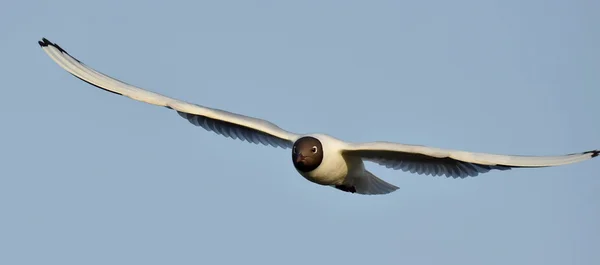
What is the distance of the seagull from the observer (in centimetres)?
1457

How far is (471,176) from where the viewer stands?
15383mm

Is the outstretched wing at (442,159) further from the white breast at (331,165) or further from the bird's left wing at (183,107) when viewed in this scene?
the bird's left wing at (183,107)

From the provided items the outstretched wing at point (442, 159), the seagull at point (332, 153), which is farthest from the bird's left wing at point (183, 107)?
→ the outstretched wing at point (442, 159)

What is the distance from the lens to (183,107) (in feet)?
54.8

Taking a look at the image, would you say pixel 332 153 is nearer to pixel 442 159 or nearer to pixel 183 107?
pixel 442 159

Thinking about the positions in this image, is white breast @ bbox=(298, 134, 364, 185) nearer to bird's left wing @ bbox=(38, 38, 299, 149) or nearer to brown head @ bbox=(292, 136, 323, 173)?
brown head @ bbox=(292, 136, 323, 173)

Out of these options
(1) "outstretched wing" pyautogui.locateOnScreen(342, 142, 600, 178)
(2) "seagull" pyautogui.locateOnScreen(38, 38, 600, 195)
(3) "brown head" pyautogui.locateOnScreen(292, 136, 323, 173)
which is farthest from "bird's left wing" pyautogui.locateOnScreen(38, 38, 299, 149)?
(1) "outstretched wing" pyautogui.locateOnScreen(342, 142, 600, 178)

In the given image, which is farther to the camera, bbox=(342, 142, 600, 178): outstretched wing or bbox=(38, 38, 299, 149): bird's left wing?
bbox=(38, 38, 299, 149): bird's left wing

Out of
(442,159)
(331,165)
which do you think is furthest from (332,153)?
(442,159)

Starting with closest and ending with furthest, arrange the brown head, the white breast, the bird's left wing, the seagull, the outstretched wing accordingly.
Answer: the outstretched wing, the seagull, the brown head, the white breast, the bird's left wing

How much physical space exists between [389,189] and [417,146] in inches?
79.2

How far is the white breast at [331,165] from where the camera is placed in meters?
15.7

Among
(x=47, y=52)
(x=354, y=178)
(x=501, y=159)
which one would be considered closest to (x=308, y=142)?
(x=354, y=178)

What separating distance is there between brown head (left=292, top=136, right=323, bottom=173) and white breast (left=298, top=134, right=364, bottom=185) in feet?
0.26
